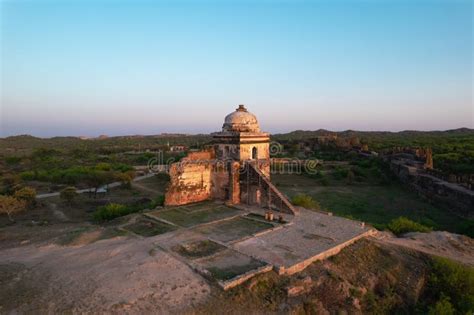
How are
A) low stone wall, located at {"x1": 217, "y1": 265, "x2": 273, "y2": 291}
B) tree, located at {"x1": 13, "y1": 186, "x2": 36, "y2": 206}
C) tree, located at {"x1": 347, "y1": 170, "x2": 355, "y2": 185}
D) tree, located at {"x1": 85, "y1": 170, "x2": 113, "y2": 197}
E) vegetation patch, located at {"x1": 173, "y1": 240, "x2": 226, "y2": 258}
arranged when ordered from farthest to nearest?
tree, located at {"x1": 347, "y1": 170, "x2": 355, "y2": 185}, tree, located at {"x1": 85, "y1": 170, "x2": 113, "y2": 197}, tree, located at {"x1": 13, "y1": 186, "x2": 36, "y2": 206}, vegetation patch, located at {"x1": 173, "y1": 240, "x2": 226, "y2": 258}, low stone wall, located at {"x1": 217, "y1": 265, "x2": 273, "y2": 291}

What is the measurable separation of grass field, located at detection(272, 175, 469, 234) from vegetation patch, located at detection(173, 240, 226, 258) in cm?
768

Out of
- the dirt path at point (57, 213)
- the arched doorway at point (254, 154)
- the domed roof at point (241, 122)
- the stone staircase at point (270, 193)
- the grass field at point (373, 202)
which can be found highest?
the domed roof at point (241, 122)

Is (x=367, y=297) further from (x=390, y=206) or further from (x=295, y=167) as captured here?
(x=295, y=167)

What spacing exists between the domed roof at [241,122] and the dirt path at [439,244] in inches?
311

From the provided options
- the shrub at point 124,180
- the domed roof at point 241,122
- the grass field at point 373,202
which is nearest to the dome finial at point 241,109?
the domed roof at point 241,122

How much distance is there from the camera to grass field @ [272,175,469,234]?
18.0 meters

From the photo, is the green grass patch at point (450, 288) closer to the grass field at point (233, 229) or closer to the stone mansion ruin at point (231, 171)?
the grass field at point (233, 229)

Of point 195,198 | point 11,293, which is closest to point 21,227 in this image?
point 195,198

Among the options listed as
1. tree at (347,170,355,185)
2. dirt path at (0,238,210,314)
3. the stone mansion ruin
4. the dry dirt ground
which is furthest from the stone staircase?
tree at (347,170,355,185)

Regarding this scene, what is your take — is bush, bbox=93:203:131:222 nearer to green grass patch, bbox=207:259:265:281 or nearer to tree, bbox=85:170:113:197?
green grass patch, bbox=207:259:265:281

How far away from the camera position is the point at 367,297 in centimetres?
812

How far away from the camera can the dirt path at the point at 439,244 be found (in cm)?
1048

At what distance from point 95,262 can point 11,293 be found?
1.92 m

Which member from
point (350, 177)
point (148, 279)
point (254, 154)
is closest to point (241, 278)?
point (148, 279)
